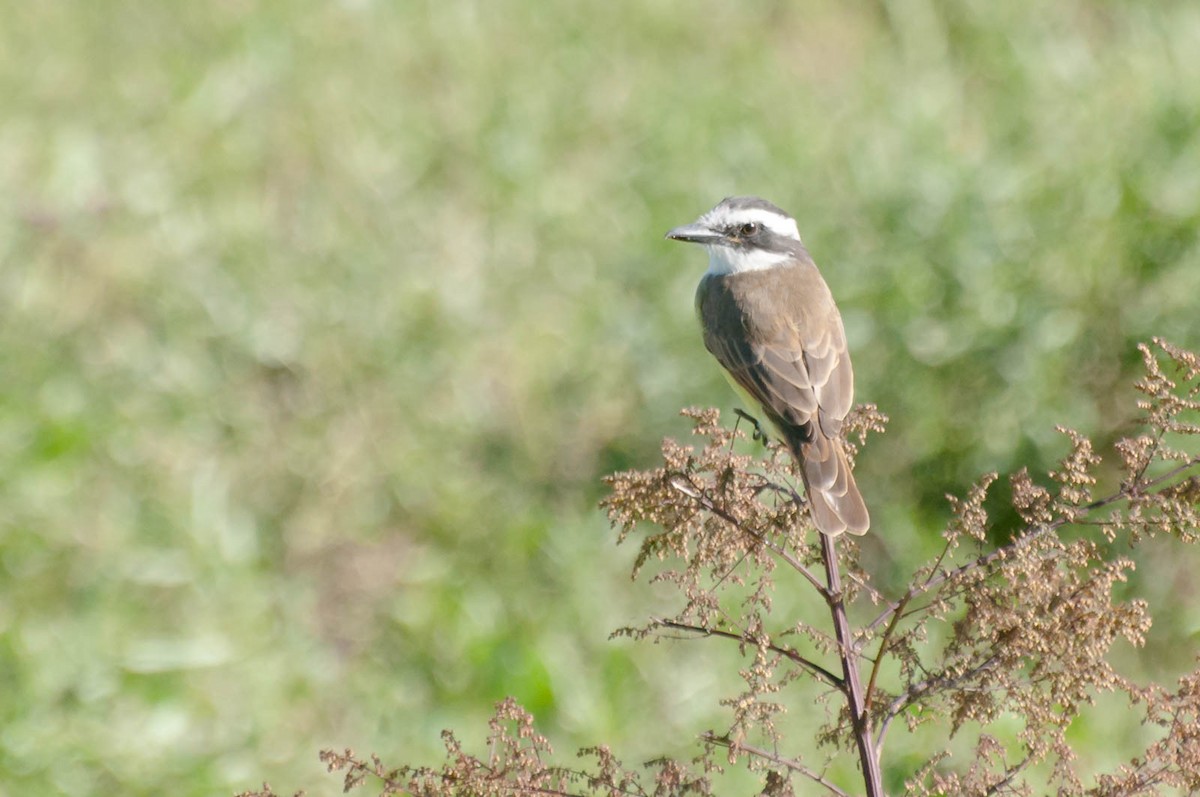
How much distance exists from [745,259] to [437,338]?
1922 millimetres

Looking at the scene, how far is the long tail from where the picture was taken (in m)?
2.47

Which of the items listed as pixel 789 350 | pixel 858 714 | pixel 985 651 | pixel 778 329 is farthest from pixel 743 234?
pixel 858 714

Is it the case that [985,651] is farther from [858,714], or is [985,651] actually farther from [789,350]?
[789,350]

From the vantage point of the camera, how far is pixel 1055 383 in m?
5.54

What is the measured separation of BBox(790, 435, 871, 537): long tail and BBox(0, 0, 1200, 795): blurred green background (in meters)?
1.53

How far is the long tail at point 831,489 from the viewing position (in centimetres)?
247

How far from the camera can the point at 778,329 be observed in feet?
14.0

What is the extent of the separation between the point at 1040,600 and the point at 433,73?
652 centimetres

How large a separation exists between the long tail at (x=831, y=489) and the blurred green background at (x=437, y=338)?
1.53 meters

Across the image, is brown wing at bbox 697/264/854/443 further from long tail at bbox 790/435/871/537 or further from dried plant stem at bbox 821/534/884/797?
dried plant stem at bbox 821/534/884/797

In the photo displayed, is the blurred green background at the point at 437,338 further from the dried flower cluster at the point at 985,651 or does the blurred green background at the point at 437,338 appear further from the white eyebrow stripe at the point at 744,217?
the dried flower cluster at the point at 985,651

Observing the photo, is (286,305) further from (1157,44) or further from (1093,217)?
(1157,44)

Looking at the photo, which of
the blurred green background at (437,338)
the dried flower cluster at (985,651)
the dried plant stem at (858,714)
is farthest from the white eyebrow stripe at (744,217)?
the dried plant stem at (858,714)

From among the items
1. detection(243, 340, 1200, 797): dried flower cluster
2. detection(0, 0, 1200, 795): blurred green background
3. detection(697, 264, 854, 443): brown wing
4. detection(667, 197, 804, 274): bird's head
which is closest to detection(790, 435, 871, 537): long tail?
detection(697, 264, 854, 443): brown wing
